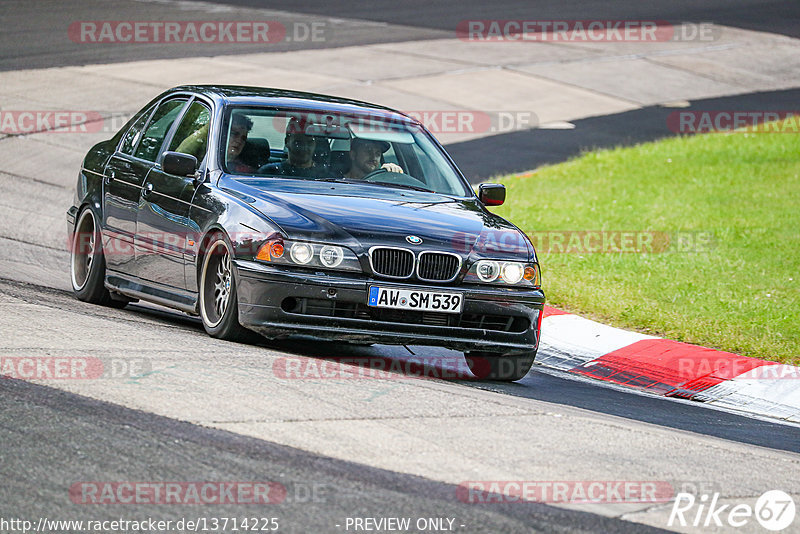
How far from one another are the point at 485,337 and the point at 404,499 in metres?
2.87

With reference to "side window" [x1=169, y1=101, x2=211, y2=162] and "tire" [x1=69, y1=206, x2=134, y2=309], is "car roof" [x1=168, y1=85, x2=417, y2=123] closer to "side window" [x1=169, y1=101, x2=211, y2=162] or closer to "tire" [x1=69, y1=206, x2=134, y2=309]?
"side window" [x1=169, y1=101, x2=211, y2=162]

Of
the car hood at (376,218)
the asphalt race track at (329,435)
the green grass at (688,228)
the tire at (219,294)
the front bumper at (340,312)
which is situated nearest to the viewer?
the asphalt race track at (329,435)

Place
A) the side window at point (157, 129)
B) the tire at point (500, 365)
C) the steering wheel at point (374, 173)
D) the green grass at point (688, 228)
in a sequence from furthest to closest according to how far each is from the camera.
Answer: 1. the green grass at point (688, 228)
2. the side window at point (157, 129)
3. the steering wheel at point (374, 173)
4. the tire at point (500, 365)

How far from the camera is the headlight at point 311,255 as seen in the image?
7320 millimetres

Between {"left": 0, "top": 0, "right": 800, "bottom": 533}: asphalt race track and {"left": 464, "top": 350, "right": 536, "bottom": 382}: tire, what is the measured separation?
14 centimetres

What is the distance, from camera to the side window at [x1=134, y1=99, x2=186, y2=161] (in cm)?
921

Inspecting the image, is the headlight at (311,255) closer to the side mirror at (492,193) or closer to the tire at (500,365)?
the tire at (500,365)

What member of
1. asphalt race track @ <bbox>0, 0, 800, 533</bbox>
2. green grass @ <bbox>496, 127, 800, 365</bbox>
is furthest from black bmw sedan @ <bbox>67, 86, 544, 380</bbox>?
green grass @ <bbox>496, 127, 800, 365</bbox>

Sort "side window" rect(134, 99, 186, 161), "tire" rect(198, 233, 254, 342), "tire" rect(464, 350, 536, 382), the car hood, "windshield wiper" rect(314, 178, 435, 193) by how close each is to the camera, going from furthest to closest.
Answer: "side window" rect(134, 99, 186, 161), "windshield wiper" rect(314, 178, 435, 193), "tire" rect(464, 350, 536, 382), "tire" rect(198, 233, 254, 342), the car hood

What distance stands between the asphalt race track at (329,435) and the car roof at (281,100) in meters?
1.62

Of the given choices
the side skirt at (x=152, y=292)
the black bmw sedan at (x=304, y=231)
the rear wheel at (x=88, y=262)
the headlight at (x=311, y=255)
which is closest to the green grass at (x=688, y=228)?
the black bmw sedan at (x=304, y=231)

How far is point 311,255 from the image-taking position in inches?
288

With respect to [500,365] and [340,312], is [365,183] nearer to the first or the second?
[340,312]

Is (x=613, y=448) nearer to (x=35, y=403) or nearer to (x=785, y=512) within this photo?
(x=785, y=512)
